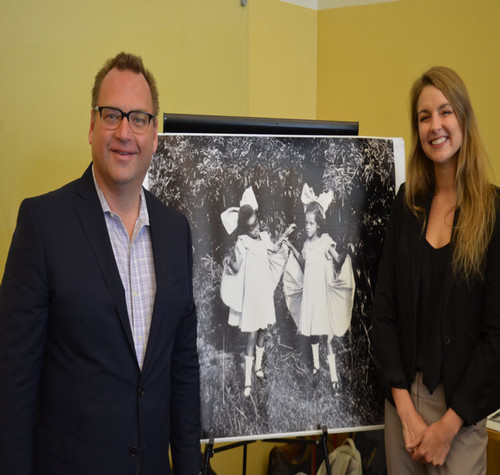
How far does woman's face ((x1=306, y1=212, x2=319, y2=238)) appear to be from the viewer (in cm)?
205

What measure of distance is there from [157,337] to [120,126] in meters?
0.55

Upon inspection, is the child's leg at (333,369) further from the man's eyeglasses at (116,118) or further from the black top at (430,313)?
the man's eyeglasses at (116,118)

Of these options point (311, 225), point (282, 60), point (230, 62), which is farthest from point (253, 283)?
point (282, 60)

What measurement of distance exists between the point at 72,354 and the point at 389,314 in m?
1.06

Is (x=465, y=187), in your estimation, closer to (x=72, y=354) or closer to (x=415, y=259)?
(x=415, y=259)

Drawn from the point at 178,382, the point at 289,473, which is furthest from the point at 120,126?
the point at 289,473

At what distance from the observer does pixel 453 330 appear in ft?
5.64

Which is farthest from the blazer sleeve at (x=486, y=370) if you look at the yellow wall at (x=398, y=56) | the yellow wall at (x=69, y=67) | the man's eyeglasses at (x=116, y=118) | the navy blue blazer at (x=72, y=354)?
the yellow wall at (x=69, y=67)

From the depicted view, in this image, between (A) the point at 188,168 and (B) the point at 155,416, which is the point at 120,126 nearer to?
(A) the point at 188,168

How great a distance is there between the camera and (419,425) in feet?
5.74

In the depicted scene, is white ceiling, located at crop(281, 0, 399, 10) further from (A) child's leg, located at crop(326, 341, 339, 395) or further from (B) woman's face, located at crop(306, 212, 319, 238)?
(A) child's leg, located at crop(326, 341, 339, 395)

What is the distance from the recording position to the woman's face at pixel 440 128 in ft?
5.90

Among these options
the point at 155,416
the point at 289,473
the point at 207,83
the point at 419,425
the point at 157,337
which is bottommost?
the point at 289,473

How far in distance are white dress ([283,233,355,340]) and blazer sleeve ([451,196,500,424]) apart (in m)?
0.49
